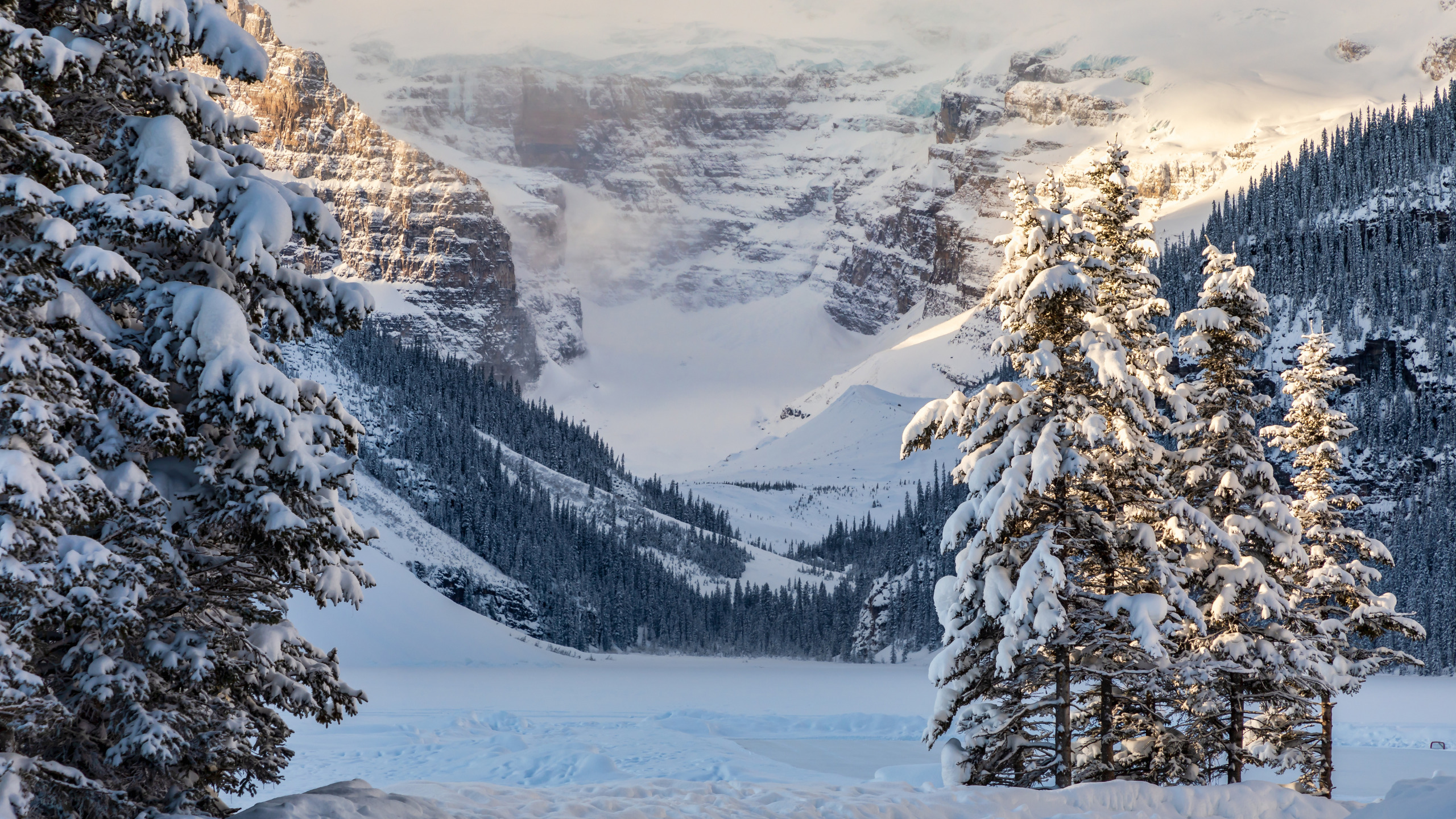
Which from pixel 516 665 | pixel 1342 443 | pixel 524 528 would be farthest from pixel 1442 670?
pixel 524 528

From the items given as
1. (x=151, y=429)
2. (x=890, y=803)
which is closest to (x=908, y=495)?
(x=890, y=803)

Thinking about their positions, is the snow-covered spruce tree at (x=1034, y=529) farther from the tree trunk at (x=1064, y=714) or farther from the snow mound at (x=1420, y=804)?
the snow mound at (x=1420, y=804)

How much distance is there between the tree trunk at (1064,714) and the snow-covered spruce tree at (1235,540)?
4.34 m

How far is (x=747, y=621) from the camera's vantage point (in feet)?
593

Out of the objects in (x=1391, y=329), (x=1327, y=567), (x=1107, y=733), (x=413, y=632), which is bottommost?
(x=413, y=632)

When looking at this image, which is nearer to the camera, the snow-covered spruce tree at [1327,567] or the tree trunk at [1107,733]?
the tree trunk at [1107,733]

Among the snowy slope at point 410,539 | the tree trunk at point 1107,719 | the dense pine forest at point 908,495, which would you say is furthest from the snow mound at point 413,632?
the tree trunk at point 1107,719

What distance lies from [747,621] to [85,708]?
172 m

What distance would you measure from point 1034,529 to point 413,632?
107710 millimetres

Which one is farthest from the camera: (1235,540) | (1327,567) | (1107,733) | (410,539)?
(410,539)

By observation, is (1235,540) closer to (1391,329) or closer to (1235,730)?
(1235,730)

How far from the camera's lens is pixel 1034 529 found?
70.4ft

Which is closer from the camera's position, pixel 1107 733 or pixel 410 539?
pixel 1107 733

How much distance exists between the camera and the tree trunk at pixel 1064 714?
69.7 feet
